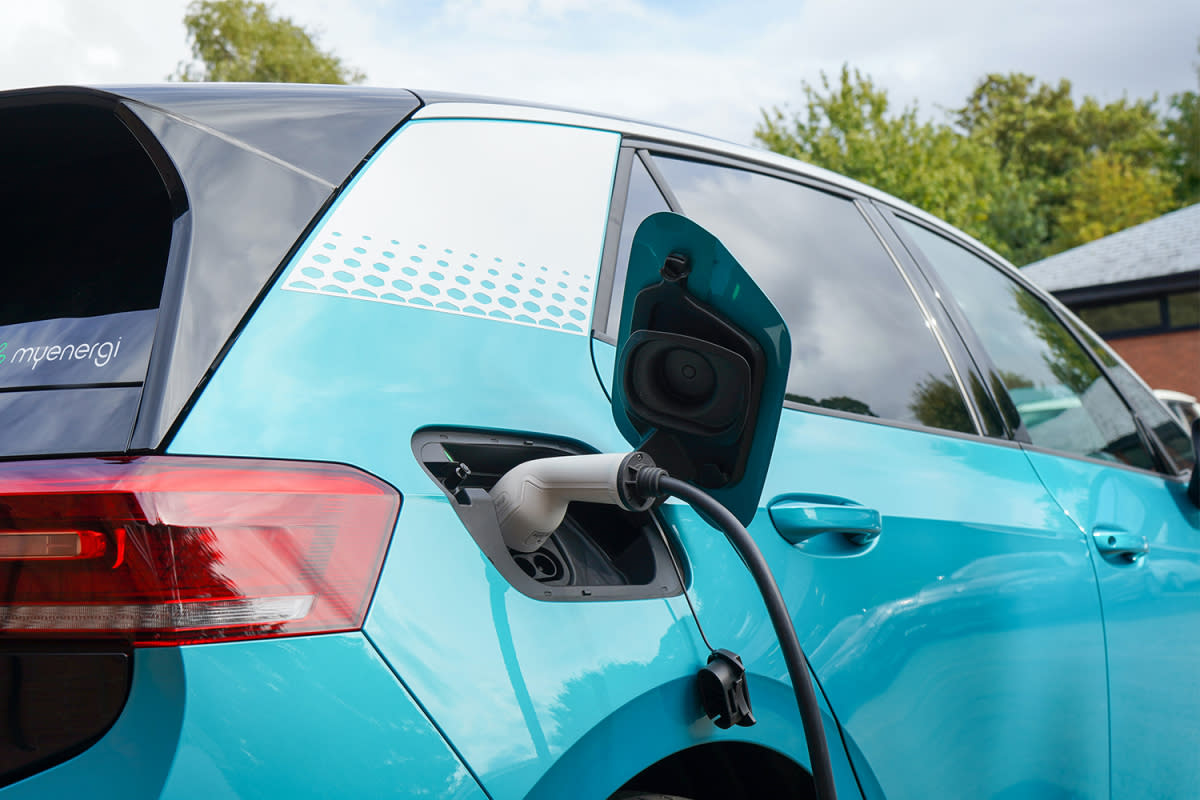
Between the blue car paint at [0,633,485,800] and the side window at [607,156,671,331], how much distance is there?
0.70 meters

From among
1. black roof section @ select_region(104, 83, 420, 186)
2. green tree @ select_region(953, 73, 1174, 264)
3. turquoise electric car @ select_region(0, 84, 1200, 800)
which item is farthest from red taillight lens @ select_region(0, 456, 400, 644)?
green tree @ select_region(953, 73, 1174, 264)

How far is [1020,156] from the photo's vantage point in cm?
5422

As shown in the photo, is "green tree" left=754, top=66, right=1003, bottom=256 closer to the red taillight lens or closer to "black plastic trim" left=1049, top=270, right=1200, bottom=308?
"black plastic trim" left=1049, top=270, right=1200, bottom=308

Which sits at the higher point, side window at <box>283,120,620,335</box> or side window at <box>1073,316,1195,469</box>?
side window at <box>283,120,620,335</box>

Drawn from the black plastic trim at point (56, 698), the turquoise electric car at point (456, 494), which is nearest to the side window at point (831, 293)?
the turquoise electric car at point (456, 494)

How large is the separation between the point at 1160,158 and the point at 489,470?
5995cm

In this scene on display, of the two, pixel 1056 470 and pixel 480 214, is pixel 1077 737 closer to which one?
pixel 1056 470

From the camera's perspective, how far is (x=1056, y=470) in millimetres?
2311

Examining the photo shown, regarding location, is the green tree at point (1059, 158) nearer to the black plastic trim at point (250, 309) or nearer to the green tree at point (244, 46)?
the green tree at point (244, 46)

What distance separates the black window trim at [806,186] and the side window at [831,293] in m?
0.02

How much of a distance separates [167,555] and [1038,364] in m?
2.50

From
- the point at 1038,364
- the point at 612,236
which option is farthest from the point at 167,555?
the point at 1038,364

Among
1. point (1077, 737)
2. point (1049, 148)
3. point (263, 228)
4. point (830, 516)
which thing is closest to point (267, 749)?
point (263, 228)

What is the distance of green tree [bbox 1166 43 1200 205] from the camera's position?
A: 48.6m
